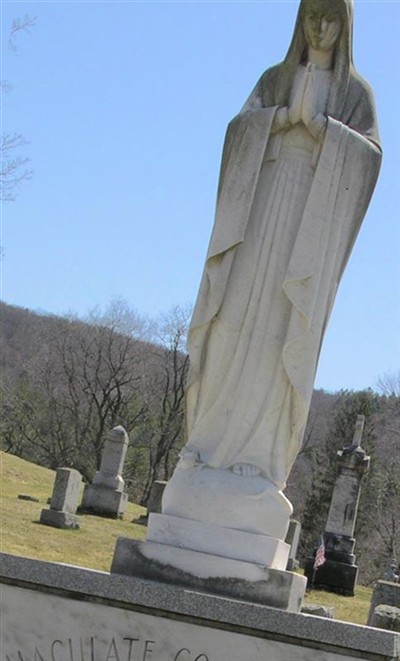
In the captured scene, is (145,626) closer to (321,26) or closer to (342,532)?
(321,26)

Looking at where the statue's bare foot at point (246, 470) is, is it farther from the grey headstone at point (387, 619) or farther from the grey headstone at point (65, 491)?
the grey headstone at point (65, 491)

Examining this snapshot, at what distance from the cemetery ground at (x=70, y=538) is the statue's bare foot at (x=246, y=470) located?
9417 mm

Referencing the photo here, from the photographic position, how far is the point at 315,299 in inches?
231

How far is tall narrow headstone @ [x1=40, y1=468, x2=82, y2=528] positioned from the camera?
64.3ft

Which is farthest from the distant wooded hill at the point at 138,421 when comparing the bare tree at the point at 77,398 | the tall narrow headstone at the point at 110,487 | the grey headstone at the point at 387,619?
the grey headstone at the point at 387,619

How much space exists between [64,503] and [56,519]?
1.49 feet

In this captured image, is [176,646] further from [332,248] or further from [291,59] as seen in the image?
[291,59]

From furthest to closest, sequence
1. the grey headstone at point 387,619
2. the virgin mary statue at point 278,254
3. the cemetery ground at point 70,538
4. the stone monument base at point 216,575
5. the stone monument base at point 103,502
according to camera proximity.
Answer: the stone monument base at point 103,502, the cemetery ground at point 70,538, the grey headstone at point 387,619, the virgin mary statue at point 278,254, the stone monument base at point 216,575

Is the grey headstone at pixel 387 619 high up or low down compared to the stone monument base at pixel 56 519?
up

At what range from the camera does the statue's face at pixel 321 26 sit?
620cm

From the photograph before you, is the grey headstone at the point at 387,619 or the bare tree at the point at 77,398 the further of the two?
the bare tree at the point at 77,398

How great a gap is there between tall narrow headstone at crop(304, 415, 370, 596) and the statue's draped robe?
17.0 metres

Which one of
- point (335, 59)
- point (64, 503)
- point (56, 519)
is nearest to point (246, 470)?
point (335, 59)

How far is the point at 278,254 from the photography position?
19.8 feet
